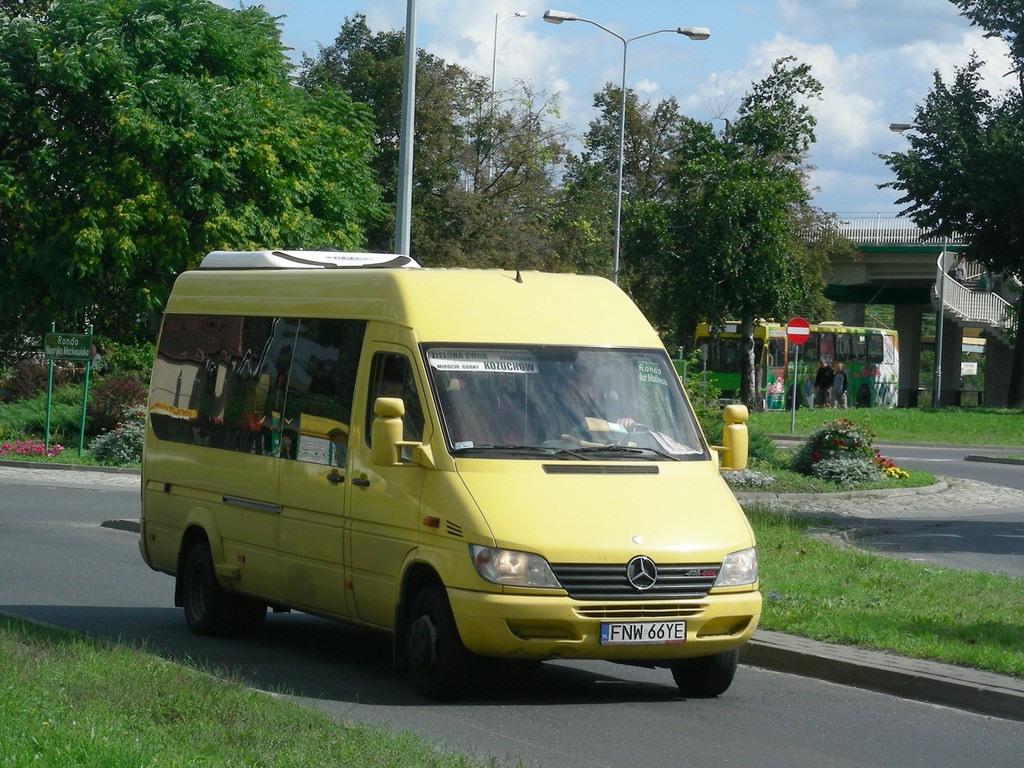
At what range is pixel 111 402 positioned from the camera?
109 feet

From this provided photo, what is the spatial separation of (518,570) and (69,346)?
23891mm

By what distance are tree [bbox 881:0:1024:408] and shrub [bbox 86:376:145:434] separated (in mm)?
29397

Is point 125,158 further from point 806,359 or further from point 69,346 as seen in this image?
point 806,359

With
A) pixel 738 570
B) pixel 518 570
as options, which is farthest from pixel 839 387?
pixel 518 570

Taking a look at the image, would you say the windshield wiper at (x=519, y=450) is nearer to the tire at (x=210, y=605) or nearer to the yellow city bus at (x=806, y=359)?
the tire at (x=210, y=605)

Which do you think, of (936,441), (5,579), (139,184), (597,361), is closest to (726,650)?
(597,361)

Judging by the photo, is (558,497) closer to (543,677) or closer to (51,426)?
(543,677)

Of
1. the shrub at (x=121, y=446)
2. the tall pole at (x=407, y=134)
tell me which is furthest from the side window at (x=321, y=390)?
the shrub at (x=121, y=446)

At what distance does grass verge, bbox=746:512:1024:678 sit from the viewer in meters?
10.4

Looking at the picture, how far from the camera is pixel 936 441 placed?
4253cm

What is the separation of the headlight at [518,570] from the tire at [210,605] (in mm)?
3409

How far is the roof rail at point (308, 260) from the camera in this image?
1148 centimetres

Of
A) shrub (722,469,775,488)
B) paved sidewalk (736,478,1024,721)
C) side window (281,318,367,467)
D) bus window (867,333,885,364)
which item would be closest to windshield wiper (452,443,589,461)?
side window (281,318,367,467)

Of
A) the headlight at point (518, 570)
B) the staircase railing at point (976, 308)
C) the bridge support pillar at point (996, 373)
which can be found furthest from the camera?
the bridge support pillar at point (996, 373)
